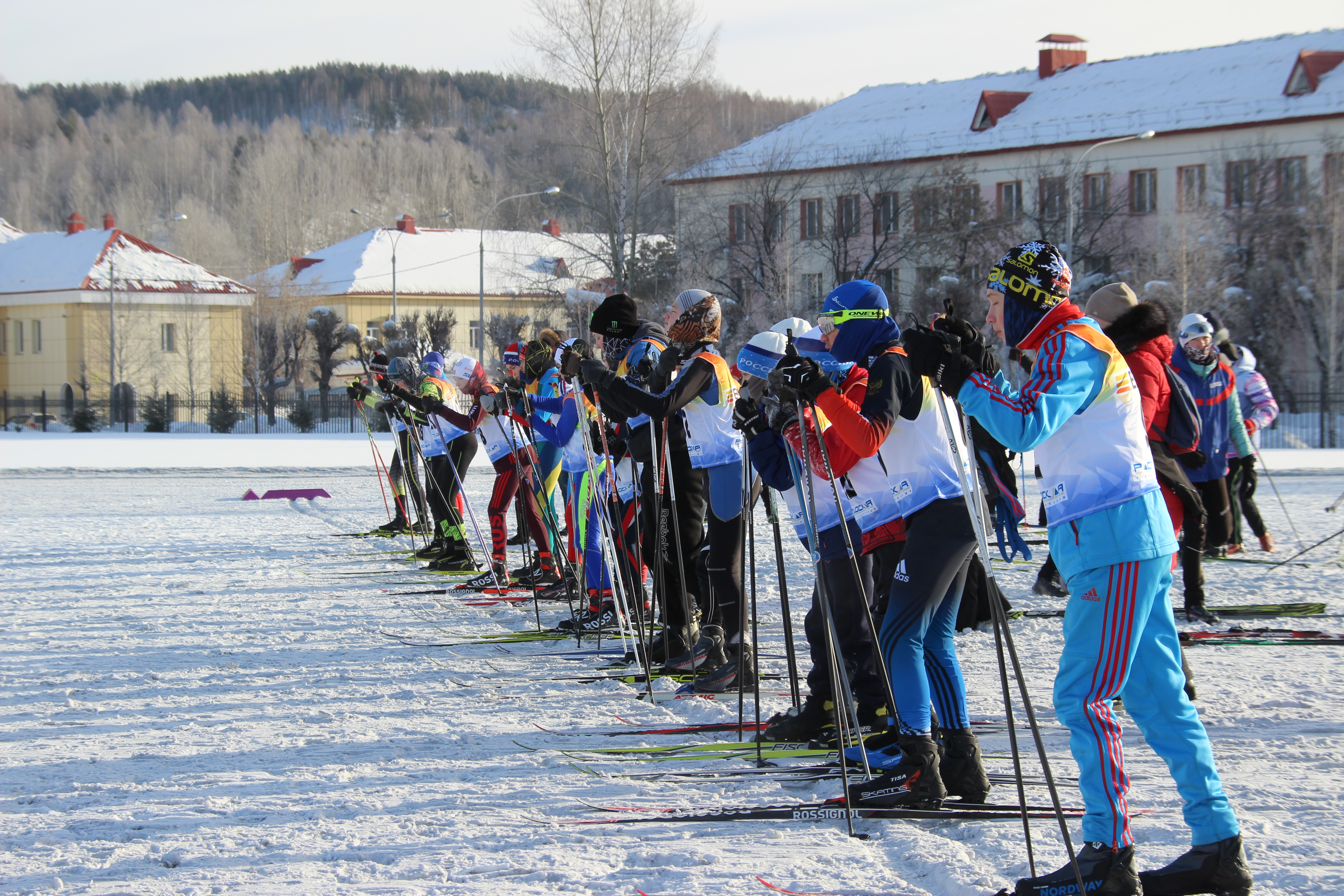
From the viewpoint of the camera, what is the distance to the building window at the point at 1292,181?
3769cm

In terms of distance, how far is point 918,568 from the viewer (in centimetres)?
422

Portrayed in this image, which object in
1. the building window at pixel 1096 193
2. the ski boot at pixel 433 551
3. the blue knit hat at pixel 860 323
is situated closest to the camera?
the blue knit hat at pixel 860 323

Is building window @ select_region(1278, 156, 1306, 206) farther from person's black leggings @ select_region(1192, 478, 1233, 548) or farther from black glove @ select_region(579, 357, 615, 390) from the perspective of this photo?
black glove @ select_region(579, 357, 615, 390)

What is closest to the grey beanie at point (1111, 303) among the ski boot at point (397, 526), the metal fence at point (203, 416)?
the ski boot at point (397, 526)

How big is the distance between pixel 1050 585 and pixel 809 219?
124ft

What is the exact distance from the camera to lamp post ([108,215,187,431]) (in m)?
40.9

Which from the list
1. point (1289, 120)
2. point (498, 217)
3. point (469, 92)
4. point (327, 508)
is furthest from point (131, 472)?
point (469, 92)

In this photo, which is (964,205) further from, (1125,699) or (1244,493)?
(1125,699)

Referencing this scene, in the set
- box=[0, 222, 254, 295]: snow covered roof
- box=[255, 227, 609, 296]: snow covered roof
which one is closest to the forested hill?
box=[255, 227, 609, 296]: snow covered roof

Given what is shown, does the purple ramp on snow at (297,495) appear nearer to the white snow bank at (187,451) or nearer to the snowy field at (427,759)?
the white snow bank at (187,451)

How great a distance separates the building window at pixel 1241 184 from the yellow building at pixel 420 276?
2539 centimetres

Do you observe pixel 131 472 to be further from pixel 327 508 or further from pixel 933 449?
pixel 933 449

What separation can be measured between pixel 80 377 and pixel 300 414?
14.6 metres

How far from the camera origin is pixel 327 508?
15.6 metres
